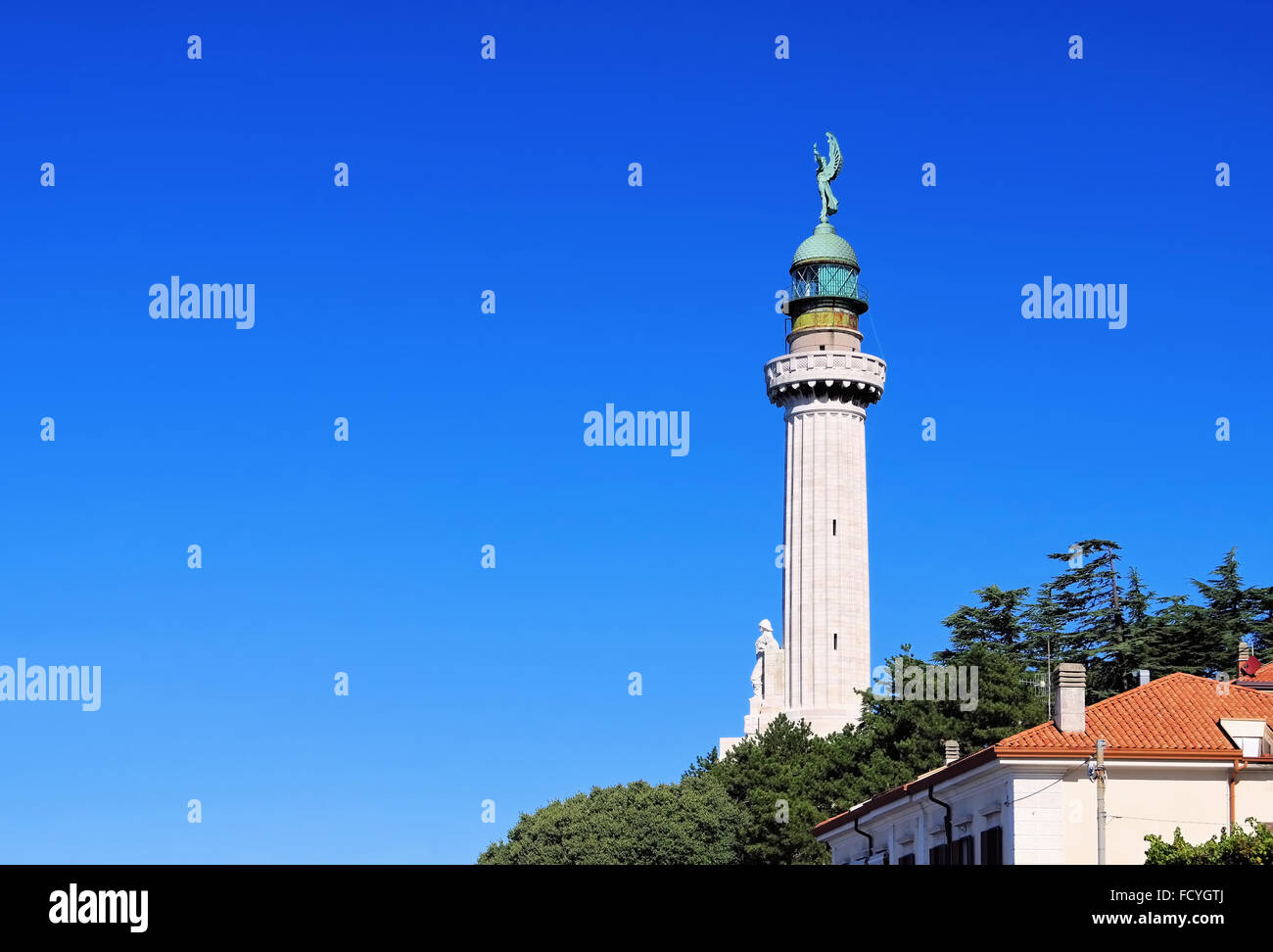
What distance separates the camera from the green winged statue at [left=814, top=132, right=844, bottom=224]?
10375 centimetres

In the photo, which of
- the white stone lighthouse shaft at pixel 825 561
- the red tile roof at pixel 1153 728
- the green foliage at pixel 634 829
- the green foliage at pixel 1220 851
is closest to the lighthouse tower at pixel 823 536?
the white stone lighthouse shaft at pixel 825 561

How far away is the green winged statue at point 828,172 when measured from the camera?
340 ft

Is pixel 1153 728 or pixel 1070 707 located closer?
pixel 1070 707

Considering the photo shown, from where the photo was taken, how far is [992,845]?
4550 centimetres

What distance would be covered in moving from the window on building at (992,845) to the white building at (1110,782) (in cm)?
4

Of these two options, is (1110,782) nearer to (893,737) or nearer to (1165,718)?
(1165,718)

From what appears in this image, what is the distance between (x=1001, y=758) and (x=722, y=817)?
3398cm

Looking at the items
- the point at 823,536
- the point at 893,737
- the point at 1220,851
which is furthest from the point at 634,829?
the point at 1220,851

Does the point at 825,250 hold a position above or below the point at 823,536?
above

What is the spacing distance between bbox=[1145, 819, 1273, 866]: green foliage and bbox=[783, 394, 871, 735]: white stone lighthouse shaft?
51.6 metres

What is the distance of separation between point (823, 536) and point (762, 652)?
7177 millimetres

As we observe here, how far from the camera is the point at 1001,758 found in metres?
44.1
